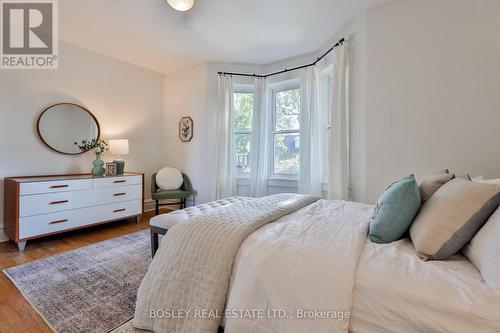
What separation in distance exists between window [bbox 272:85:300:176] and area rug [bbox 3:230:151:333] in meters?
2.29

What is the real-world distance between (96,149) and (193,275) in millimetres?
3098

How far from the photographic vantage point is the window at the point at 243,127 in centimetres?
404

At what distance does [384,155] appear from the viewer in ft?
7.91

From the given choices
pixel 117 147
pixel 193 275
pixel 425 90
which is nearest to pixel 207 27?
pixel 117 147

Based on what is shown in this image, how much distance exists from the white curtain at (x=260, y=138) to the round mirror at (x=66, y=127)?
241 cm

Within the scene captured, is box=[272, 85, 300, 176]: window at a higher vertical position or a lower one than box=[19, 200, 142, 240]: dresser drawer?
higher

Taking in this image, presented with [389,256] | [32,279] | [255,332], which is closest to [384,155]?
[389,256]

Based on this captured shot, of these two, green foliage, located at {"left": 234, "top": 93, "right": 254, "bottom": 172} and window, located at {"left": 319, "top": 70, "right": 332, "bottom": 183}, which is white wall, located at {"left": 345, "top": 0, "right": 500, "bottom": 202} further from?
green foliage, located at {"left": 234, "top": 93, "right": 254, "bottom": 172}

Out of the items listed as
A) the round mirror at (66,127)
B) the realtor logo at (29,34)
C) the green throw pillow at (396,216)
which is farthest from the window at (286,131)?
the realtor logo at (29,34)

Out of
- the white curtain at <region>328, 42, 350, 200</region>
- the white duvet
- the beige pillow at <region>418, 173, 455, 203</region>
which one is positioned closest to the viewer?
the white duvet

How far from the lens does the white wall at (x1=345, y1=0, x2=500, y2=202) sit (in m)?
1.93

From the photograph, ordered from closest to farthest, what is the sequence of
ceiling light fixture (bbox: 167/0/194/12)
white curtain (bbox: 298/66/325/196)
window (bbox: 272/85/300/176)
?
ceiling light fixture (bbox: 167/0/194/12), white curtain (bbox: 298/66/325/196), window (bbox: 272/85/300/176)

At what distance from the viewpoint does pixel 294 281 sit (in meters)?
0.98

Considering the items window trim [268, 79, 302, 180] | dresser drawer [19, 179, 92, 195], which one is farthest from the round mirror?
window trim [268, 79, 302, 180]
